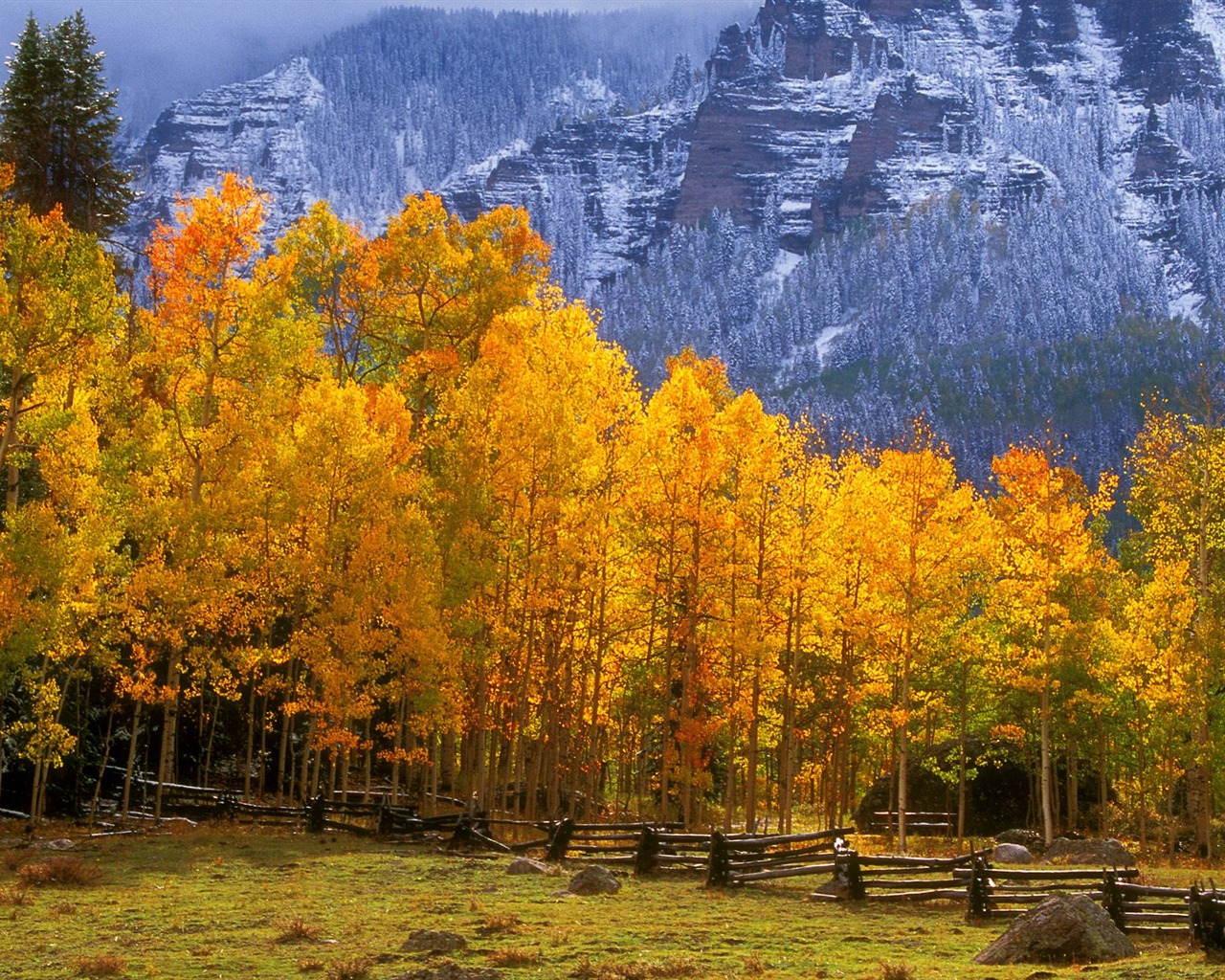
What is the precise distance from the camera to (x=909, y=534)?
3497 centimetres

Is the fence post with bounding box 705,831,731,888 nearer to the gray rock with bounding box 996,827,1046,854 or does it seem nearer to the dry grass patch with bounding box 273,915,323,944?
the dry grass patch with bounding box 273,915,323,944

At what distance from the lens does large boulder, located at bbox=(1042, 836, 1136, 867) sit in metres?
32.2

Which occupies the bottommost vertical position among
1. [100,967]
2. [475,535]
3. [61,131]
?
[100,967]

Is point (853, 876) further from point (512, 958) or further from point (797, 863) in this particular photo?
point (512, 958)

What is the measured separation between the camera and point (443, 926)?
19594mm

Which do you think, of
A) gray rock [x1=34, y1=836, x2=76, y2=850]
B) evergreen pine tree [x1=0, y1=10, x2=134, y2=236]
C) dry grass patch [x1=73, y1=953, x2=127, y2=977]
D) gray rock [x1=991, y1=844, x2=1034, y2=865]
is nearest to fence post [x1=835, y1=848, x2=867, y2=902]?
gray rock [x1=991, y1=844, x2=1034, y2=865]

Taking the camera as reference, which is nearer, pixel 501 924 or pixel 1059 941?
pixel 1059 941

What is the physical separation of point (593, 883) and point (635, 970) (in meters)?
8.15

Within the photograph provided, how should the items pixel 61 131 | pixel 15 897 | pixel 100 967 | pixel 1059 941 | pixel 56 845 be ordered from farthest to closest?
pixel 61 131 → pixel 56 845 → pixel 15 897 → pixel 1059 941 → pixel 100 967

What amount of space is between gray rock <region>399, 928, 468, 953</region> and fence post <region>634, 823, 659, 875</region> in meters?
9.95

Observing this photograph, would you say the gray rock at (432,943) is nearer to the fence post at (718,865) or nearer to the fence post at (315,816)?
the fence post at (718,865)

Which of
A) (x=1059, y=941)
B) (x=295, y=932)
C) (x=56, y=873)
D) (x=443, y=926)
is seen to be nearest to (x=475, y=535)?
(x=56, y=873)

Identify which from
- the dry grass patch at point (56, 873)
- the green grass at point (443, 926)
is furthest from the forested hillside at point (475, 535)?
the green grass at point (443, 926)

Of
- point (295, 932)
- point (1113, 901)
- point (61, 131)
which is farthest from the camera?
point (61, 131)
